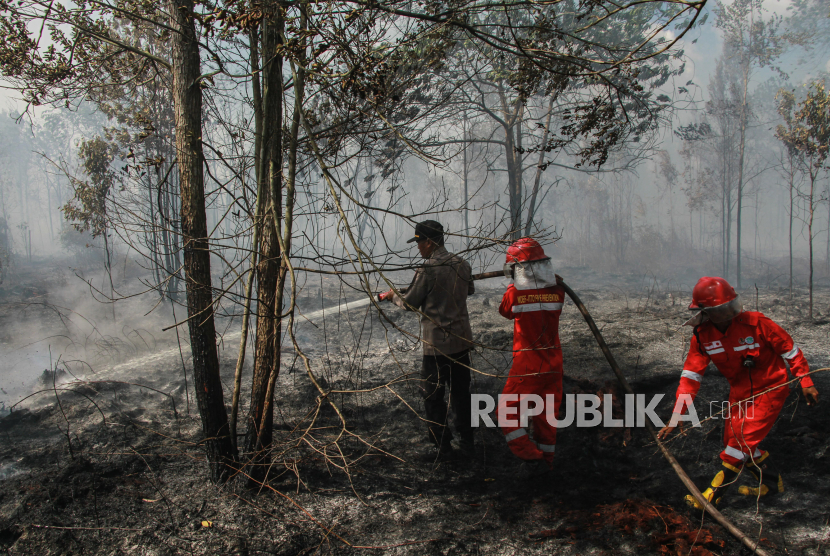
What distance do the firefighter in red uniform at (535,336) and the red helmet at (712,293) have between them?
981 mm

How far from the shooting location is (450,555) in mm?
2588

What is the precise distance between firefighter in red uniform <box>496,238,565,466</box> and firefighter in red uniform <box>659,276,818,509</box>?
2.83 ft

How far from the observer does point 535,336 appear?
11.9 feet

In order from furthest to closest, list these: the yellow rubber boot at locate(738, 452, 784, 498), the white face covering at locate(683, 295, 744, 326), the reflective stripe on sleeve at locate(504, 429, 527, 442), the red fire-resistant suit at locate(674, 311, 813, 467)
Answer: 1. the reflective stripe on sleeve at locate(504, 429, 527, 442)
2. the yellow rubber boot at locate(738, 452, 784, 498)
3. the white face covering at locate(683, 295, 744, 326)
4. the red fire-resistant suit at locate(674, 311, 813, 467)

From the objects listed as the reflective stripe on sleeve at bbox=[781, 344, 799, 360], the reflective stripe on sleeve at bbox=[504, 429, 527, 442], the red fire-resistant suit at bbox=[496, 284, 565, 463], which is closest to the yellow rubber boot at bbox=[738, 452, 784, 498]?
the reflective stripe on sleeve at bbox=[781, 344, 799, 360]

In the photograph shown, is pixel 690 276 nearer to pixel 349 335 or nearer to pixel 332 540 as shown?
pixel 349 335

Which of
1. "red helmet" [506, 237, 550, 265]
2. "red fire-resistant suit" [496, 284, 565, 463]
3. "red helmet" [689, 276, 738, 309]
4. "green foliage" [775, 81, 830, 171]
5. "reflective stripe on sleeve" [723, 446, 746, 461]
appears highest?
"green foliage" [775, 81, 830, 171]

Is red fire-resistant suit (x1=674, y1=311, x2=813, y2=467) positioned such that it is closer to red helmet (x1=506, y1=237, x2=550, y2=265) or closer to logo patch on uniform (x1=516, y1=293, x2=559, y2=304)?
logo patch on uniform (x1=516, y1=293, x2=559, y2=304)

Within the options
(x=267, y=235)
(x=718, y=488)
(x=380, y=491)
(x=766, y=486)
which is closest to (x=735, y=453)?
(x=718, y=488)

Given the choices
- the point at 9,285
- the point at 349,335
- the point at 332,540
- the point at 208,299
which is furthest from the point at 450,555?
the point at 9,285

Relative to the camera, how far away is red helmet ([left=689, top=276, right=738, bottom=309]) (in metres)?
2.94

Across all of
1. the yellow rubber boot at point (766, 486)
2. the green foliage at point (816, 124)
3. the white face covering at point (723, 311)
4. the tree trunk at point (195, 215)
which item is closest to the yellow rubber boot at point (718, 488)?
the yellow rubber boot at point (766, 486)

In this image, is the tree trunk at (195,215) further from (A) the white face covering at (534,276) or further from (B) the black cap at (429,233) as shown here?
(A) the white face covering at (534,276)

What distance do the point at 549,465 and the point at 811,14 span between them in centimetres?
3626
